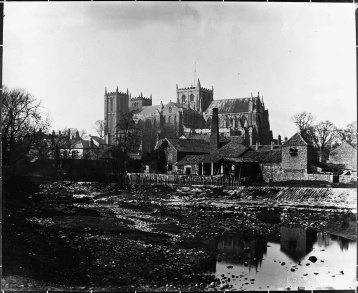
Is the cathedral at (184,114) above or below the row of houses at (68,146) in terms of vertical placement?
above

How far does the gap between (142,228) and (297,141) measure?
10.1 ft

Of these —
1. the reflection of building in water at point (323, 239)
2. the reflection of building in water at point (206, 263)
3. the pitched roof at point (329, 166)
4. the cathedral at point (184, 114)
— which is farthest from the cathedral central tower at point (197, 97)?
the reflection of building in water at point (323, 239)

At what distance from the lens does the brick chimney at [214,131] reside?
312 inches

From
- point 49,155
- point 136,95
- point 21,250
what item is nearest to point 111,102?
point 136,95

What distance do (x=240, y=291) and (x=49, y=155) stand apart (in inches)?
153

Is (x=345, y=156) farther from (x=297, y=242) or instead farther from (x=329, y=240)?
(x=297, y=242)

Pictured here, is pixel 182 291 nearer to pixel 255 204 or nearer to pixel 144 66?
pixel 255 204

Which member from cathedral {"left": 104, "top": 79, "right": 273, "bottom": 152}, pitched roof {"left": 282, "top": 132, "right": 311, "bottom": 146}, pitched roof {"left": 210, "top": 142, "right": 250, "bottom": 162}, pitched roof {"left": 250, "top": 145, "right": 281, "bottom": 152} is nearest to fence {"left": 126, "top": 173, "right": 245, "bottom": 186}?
pitched roof {"left": 210, "top": 142, "right": 250, "bottom": 162}

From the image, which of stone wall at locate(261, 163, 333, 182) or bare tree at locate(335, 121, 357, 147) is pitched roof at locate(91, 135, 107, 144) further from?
bare tree at locate(335, 121, 357, 147)

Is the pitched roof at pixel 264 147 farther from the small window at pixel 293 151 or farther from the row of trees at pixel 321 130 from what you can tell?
the row of trees at pixel 321 130

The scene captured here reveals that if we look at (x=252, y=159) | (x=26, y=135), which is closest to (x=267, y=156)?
(x=252, y=159)

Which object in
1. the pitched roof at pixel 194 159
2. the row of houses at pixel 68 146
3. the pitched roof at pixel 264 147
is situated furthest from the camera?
the pitched roof at pixel 194 159

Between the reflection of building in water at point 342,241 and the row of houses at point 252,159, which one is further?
the row of houses at point 252,159

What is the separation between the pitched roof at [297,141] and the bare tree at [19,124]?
13.6ft
